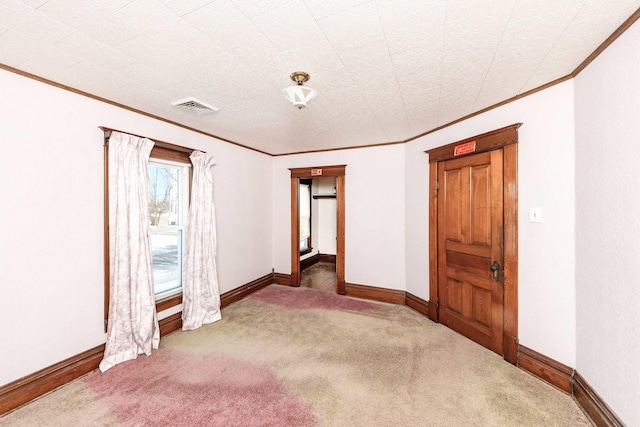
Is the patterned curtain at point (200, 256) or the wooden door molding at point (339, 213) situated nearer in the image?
the patterned curtain at point (200, 256)

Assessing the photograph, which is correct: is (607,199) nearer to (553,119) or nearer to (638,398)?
(553,119)

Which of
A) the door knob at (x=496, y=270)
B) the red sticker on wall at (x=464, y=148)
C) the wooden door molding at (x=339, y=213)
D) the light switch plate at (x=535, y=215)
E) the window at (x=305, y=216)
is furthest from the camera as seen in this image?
the window at (x=305, y=216)

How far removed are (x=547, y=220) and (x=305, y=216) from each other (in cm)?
490

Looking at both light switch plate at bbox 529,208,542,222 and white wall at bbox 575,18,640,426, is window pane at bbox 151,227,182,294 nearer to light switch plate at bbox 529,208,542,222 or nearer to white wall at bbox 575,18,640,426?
light switch plate at bbox 529,208,542,222

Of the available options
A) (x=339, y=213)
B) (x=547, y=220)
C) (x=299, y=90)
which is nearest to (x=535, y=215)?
(x=547, y=220)

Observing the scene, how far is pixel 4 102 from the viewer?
1.89 meters

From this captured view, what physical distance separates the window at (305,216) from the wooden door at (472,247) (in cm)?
364

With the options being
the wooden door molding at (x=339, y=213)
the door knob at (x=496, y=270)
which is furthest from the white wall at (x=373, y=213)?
the door knob at (x=496, y=270)

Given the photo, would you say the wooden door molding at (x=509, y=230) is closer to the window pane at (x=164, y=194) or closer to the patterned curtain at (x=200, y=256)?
the patterned curtain at (x=200, y=256)

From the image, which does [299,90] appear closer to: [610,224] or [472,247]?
[610,224]

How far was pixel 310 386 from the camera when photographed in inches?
84.4

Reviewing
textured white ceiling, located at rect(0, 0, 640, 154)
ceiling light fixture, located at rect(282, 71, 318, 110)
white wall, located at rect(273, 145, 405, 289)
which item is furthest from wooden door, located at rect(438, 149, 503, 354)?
ceiling light fixture, located at rect(282, 71, 318, 110)

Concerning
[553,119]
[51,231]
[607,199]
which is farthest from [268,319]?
[553,119]

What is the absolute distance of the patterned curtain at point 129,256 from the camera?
2.48 meters
